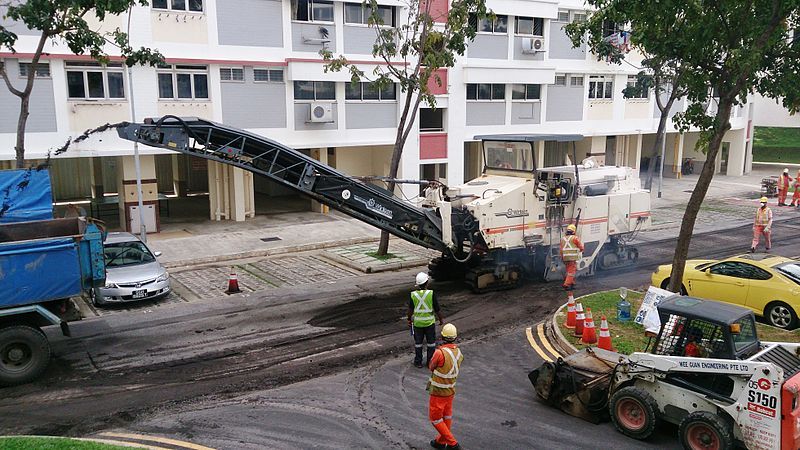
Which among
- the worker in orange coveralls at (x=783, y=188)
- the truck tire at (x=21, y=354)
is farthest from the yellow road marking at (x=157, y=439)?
the worker in orange coveralls at (x=783, y=188)

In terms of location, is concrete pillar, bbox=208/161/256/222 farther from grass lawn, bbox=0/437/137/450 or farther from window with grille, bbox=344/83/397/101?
grass lawn, bbox=0/437/137/450

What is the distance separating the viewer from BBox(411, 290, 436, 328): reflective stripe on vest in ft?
37.1

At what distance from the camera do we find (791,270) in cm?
1388

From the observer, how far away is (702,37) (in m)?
13.3

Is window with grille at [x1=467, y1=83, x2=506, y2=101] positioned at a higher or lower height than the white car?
higher

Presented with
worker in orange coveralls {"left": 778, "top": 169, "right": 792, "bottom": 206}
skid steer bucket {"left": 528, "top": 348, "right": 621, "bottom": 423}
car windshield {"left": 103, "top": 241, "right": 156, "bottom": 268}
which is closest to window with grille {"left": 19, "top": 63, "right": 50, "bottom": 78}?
car windshield {"left": 103, "top": 241, "right": 156, "bottom": 268}

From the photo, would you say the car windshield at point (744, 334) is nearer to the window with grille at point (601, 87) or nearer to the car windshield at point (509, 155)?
the car windshield at point (509, 155)

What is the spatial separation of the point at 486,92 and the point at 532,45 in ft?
10.8

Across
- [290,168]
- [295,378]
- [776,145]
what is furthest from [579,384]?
[776,145]

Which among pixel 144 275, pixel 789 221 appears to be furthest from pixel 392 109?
pixel 789 221

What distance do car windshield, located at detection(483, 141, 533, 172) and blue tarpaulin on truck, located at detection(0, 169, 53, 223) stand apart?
10417 millimetres

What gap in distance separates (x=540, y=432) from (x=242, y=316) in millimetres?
7725

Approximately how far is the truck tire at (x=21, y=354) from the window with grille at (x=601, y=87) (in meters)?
28.7

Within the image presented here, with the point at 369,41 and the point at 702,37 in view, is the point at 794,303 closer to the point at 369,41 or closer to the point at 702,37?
the point at 702,37
